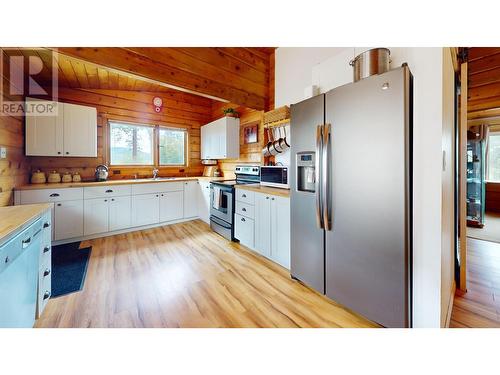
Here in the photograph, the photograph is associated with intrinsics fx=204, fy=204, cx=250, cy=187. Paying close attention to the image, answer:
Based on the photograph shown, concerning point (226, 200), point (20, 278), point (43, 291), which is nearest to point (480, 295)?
point (226, 200)

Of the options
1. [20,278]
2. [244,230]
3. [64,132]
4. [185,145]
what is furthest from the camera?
[185,145]

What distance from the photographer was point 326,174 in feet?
5.46

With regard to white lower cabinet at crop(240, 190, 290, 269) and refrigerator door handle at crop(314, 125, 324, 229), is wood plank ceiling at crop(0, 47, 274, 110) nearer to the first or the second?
white lower cabinet at crop(240, 190, 290, 269)

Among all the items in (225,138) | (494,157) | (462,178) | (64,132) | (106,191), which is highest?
(225,138)

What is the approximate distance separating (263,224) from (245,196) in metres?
0.52

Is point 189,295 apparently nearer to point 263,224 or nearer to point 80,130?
point 263,224

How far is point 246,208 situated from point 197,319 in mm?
1584

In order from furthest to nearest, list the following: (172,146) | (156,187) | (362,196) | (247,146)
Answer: (172,146), (247,146), (156,187), (362,196)

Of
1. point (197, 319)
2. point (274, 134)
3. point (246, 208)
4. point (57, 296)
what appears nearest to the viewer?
point (197, 319)

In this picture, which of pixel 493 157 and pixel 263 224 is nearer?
pixel 263 224

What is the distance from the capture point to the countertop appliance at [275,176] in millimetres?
2651
